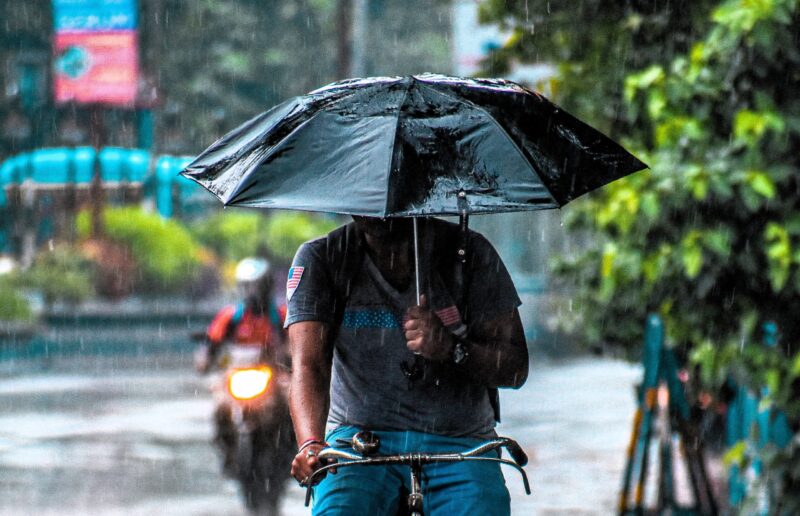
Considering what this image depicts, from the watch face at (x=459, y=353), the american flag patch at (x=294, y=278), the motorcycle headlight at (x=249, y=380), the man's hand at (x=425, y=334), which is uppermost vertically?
the american flag patch at (x=294, y=278)

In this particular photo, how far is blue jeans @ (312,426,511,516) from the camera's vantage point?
3.69m

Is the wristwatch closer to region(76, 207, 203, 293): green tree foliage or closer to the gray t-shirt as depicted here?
the gray t-shirt

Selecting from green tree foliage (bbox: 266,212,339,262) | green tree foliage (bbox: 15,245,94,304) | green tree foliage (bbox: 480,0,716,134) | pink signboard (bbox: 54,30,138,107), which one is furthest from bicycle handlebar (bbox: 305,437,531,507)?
pink signboard (bbox: 54,30,138,107)

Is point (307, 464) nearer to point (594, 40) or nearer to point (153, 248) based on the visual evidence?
point (594, 40)

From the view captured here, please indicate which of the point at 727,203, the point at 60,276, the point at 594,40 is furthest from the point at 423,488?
the point at 60,276

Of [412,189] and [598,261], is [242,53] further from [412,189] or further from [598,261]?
[412,189]

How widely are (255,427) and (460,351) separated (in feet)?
18.6

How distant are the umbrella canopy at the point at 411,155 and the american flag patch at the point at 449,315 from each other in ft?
0.97

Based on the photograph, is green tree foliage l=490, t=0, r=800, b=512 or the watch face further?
green tree foliage l=490, t=0, r=800, b=512

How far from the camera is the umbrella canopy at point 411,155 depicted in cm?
366

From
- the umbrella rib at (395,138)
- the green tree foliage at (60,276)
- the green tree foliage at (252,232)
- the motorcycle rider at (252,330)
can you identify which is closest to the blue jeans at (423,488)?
the umbrella rib at (395,138)

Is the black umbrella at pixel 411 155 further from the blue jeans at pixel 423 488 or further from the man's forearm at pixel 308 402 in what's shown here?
the blue jeans at pixel 423 488

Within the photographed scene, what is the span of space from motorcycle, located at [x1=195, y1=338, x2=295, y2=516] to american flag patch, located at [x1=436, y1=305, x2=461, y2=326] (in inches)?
209

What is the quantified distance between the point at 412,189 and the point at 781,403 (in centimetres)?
280
